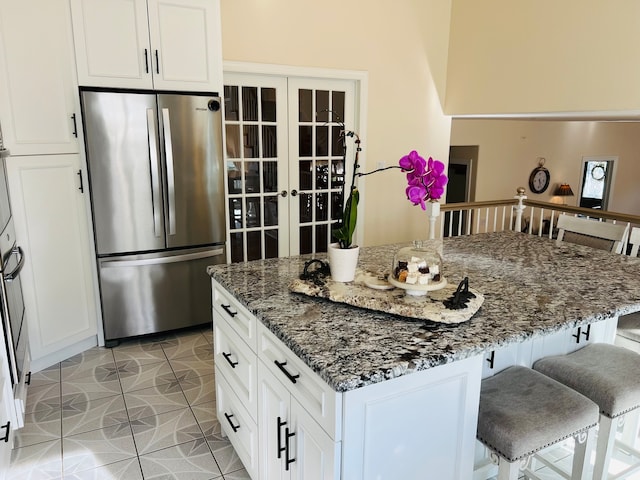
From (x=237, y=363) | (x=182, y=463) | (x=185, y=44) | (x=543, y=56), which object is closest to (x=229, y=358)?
(x=237, y=363)

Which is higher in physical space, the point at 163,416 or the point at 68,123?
the point at 68,123

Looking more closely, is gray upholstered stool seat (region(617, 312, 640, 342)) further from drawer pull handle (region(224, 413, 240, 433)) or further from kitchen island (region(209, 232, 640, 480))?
drawer pull handle (region(224, 413, 240, 433))

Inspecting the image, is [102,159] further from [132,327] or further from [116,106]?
[132,327]

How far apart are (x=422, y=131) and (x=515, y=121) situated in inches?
170

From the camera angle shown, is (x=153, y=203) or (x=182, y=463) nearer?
(x=182, y=463)

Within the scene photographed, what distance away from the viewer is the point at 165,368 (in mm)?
3139

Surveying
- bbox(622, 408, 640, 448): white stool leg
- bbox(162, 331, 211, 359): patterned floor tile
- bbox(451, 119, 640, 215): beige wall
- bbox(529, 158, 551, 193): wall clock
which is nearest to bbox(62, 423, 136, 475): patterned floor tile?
bbox(162, 331, 211, 359): patterned floor tile

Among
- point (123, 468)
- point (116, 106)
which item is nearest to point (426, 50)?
point (116, 106)

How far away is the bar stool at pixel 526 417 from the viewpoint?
1544 millimetres

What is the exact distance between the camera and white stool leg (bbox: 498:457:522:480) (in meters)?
1.54

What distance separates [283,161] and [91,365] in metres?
2.25

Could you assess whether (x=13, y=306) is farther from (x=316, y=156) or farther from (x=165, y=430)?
(x=316, y=156)

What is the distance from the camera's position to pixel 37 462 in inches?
88.7

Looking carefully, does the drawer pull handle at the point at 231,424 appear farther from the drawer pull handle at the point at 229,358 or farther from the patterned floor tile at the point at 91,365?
the patterned floor tile at the point at 91,365
